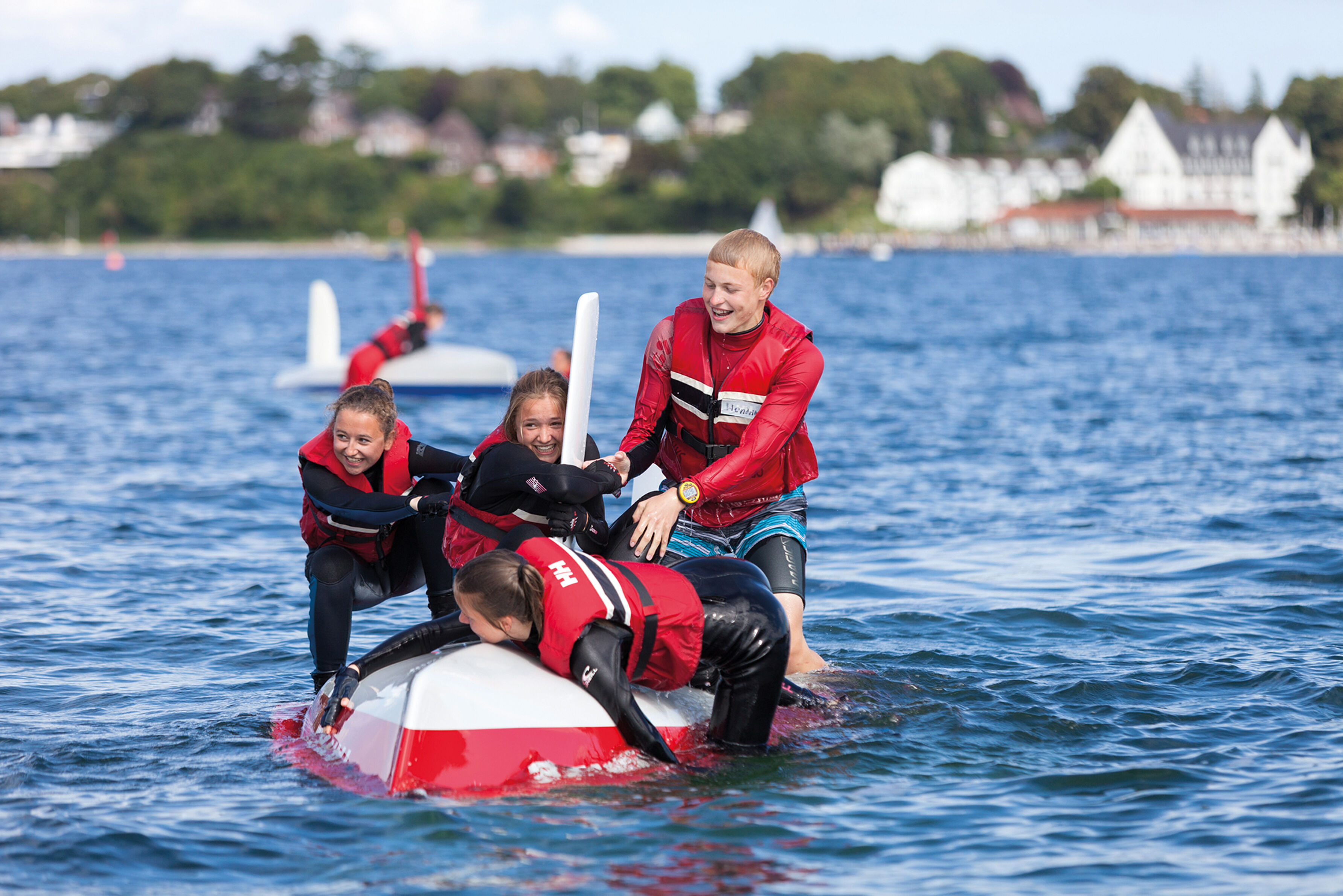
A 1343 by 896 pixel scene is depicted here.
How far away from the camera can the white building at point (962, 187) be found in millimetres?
148375

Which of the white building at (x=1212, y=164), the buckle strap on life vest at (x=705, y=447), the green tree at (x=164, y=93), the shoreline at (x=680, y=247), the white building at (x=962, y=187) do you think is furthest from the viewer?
the green tree at (x=164, y=93)

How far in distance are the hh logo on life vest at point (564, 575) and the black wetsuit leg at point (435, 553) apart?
1.45m

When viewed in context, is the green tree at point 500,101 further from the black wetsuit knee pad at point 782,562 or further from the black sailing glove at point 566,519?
the black sailing glove at point 566,519

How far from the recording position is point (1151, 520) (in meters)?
12.2

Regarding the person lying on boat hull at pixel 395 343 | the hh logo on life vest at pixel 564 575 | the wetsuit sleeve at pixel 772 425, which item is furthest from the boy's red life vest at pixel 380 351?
the hh logo on life vest at pixel 564 575

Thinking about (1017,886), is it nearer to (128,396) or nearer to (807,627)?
(807,627)

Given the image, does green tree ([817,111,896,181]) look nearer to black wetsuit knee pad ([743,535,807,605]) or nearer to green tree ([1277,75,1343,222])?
green tree ([1277,75,1343,222])

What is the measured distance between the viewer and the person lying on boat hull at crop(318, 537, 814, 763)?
5.35 metres

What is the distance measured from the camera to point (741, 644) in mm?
5625

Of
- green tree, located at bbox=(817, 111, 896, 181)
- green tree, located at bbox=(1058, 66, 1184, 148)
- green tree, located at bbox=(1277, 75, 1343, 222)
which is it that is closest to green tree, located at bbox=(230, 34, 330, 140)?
green tree, located at bbox=(817, 111, 896, 181)

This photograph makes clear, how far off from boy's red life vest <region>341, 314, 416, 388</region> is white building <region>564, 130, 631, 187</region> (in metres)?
143

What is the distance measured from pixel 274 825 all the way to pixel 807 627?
3.94 metres

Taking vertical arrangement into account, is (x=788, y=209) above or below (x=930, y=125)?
below

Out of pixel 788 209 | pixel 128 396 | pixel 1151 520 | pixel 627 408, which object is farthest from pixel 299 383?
pixel 788 209
